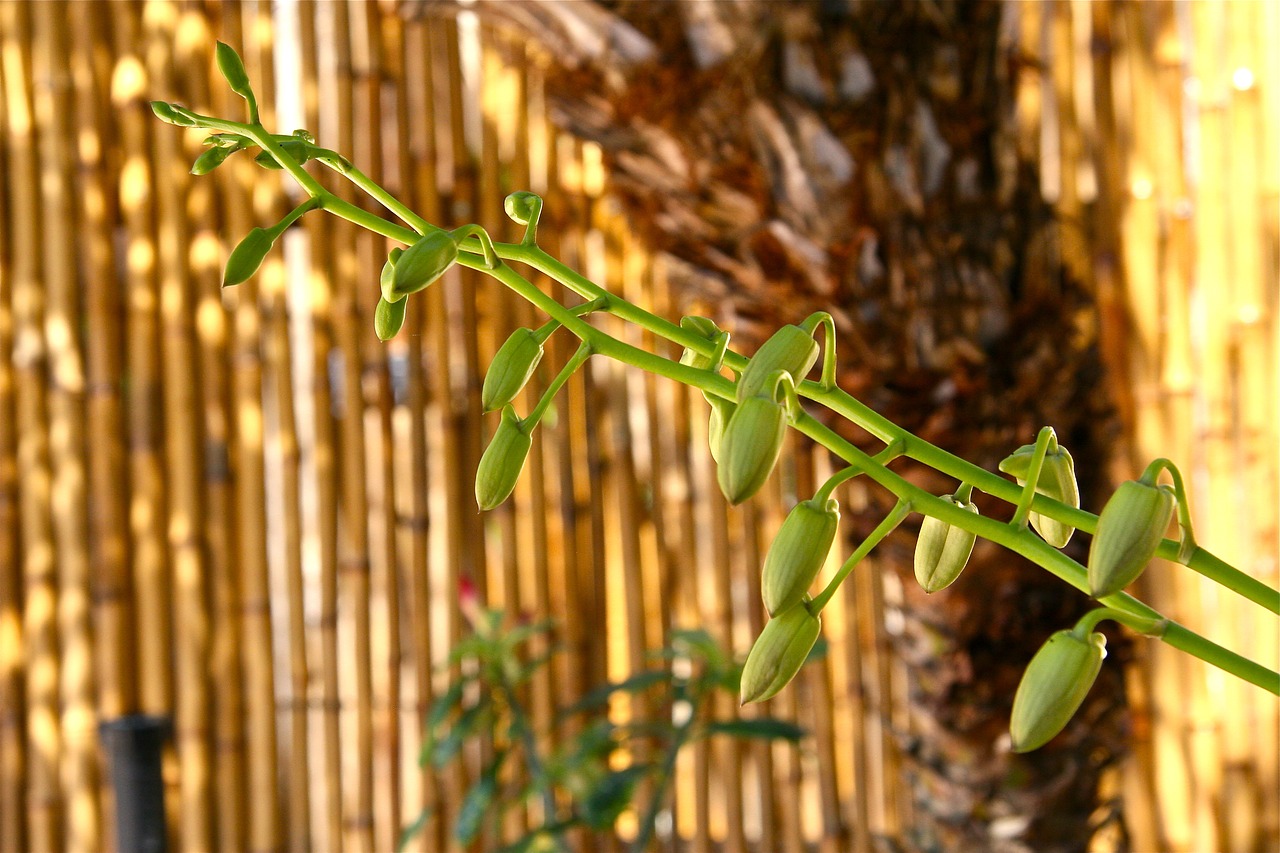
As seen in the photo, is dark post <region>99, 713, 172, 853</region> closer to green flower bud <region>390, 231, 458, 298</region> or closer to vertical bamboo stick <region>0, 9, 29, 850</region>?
vertical bamboo stick <region>0, 9, 29, 850</region>

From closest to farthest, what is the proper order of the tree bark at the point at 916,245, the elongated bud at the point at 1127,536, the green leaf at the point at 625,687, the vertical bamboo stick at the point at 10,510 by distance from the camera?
the elongated bud at the point at 1127,536 < the tree bark at the point at 916,245 < the green leaf at the point at 625,687 < the vertical bamboo stick at the point at 10,510

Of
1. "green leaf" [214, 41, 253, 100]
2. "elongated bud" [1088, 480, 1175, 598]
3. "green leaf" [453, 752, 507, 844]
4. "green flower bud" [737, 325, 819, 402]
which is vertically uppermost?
"green leaf" [214, 41, 253, 100]

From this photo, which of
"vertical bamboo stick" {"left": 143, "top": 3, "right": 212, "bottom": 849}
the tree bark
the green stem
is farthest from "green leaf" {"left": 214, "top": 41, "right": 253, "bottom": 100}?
"vertical bamboo stick" {"left": 143, "top": 3, "right": 212, "bottom": 849}

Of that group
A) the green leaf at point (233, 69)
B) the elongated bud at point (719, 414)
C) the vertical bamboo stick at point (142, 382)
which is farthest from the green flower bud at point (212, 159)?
the vertical bamboo stick at point (142, 382)

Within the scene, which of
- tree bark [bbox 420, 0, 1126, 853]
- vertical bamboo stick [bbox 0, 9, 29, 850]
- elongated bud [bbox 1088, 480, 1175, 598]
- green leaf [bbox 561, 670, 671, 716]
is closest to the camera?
elongated bud [bbox 1088, 480, 1175, 598]

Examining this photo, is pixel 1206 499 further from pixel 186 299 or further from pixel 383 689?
pixel 186 299

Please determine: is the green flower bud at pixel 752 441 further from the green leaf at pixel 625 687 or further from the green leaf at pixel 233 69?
the green leaf at pixel 625 687

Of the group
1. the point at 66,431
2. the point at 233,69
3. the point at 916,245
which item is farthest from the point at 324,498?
the point at 233,69
